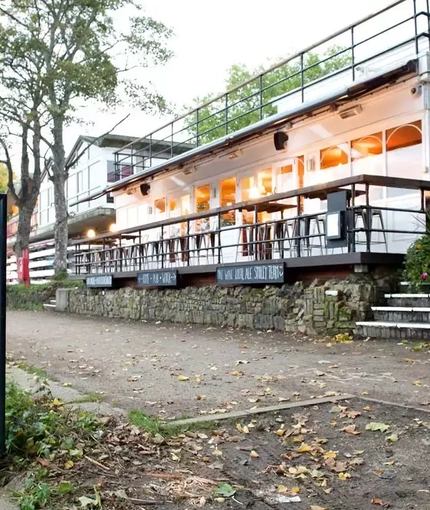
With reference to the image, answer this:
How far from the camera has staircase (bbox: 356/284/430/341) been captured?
884cm

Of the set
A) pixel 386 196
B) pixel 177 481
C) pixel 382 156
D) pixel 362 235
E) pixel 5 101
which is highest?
pixel 5 101

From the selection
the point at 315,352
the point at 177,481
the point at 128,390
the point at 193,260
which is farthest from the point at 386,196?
the point at 177,481

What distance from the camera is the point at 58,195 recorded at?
26.2m

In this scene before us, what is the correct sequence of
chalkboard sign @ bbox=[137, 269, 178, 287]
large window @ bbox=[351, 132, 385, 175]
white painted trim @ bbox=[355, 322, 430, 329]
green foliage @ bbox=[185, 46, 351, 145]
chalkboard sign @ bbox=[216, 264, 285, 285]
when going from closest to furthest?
white painted trim @ bbox=[355, 322, 430, 329] < chalkboard sign @ bbox=[216, 264, 285, 285] < large window @ bbox=[351, 132, 385, 175] < chalkboard sign @ bbox=[137, 269, 178, 287] < green foliage @ bbox=[185, 46, 351, 145]

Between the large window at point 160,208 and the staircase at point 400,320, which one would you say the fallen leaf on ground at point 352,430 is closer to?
the staircase at point 400,320

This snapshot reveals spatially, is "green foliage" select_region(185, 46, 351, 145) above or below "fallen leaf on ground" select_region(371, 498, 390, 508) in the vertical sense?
above

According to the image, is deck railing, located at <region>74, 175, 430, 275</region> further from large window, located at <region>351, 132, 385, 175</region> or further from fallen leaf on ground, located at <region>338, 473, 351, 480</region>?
fallen leaf on ground, located at <region>338, 473, 351, 480</region>

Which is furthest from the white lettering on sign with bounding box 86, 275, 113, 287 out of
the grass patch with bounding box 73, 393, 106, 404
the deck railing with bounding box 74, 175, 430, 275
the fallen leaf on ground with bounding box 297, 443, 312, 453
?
the fallen leaf on ground with bounding box 297, 443, 312, 453

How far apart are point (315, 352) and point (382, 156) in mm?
5374

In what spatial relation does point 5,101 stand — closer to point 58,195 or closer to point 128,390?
point 58,195

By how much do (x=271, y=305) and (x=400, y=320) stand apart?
2775 millimetres

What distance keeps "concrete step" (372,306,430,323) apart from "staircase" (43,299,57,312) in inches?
589

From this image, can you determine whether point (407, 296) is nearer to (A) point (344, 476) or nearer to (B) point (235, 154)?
(A) point (344, 476)

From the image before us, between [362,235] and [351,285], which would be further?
[362,235]
